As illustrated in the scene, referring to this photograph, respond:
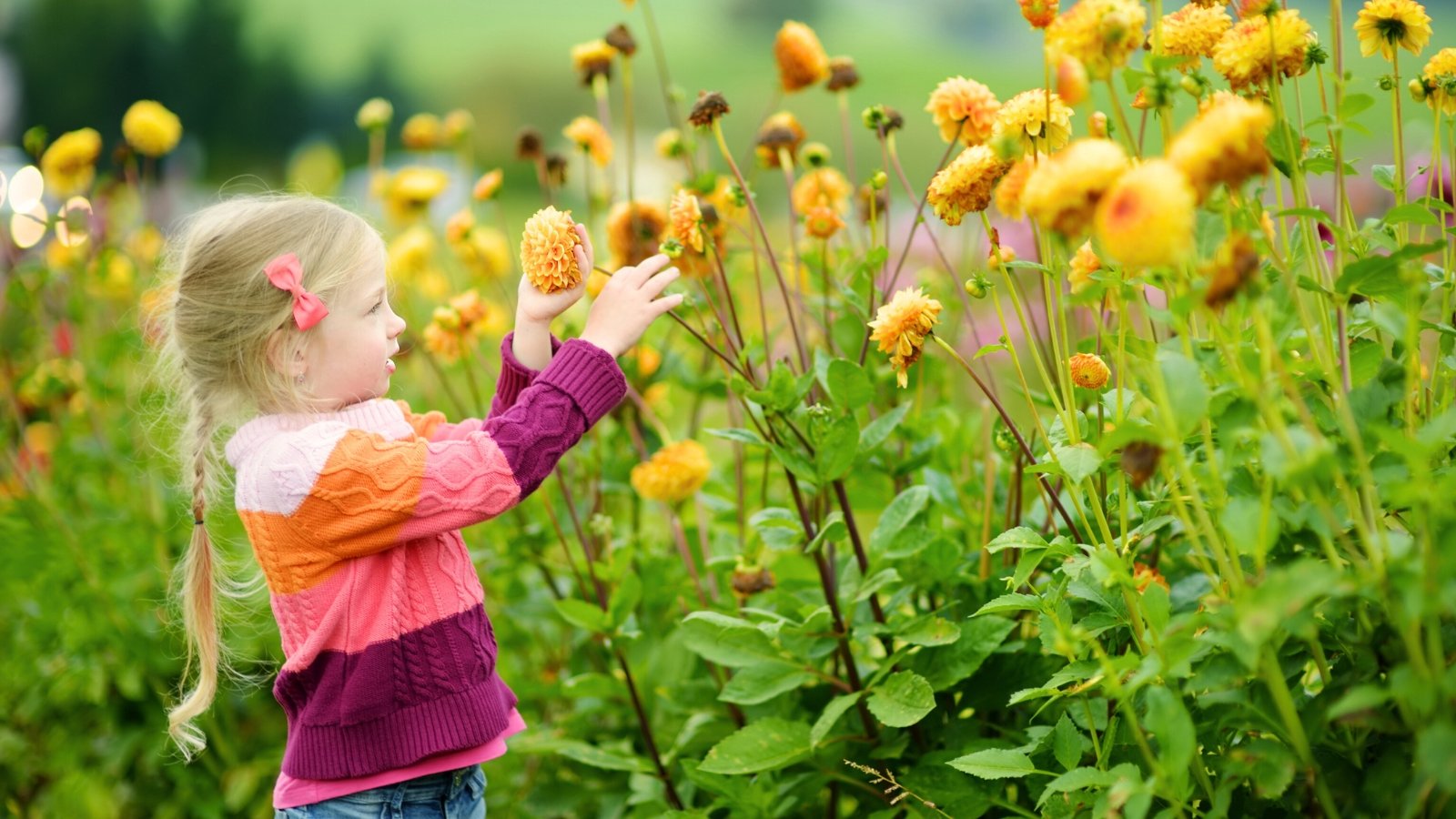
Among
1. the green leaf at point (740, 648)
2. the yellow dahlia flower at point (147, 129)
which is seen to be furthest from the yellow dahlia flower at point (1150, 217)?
the yellow dahlia flower at point (147, 129)

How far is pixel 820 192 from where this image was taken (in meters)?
2.03

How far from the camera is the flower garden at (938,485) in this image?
101cm

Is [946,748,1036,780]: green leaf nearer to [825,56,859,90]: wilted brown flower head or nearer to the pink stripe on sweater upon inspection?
the pink stripe on sweater

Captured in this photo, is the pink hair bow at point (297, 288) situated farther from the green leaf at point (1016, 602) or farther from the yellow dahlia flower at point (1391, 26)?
the yellow dahlia flower at point (1391, 26)

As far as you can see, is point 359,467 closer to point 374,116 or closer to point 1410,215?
point 1410,215

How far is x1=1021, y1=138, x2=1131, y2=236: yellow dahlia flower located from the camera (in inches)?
36.0

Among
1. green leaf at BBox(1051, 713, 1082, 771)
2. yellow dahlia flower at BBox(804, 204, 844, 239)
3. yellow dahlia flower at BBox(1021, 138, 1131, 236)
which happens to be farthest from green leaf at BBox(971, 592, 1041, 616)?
yellow dahlia flower at BBox(804, 204, 844, 239)

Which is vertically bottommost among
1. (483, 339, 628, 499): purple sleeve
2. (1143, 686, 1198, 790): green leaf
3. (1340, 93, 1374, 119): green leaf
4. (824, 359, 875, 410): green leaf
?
(1143, 686, 1198, 790): green leaf

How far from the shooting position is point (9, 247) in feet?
8.35

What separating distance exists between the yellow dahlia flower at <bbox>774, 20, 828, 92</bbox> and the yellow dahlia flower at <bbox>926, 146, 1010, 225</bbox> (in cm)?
64

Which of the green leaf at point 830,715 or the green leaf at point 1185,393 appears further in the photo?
the green leaf at point 830,715

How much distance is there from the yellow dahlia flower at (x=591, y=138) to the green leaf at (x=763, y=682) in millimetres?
967

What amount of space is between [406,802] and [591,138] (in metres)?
1.15

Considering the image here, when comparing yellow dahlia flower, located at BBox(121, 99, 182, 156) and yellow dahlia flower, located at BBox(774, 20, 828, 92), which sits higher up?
yellow dahlia flower, located at BBox(121, 99, 182, 156)
